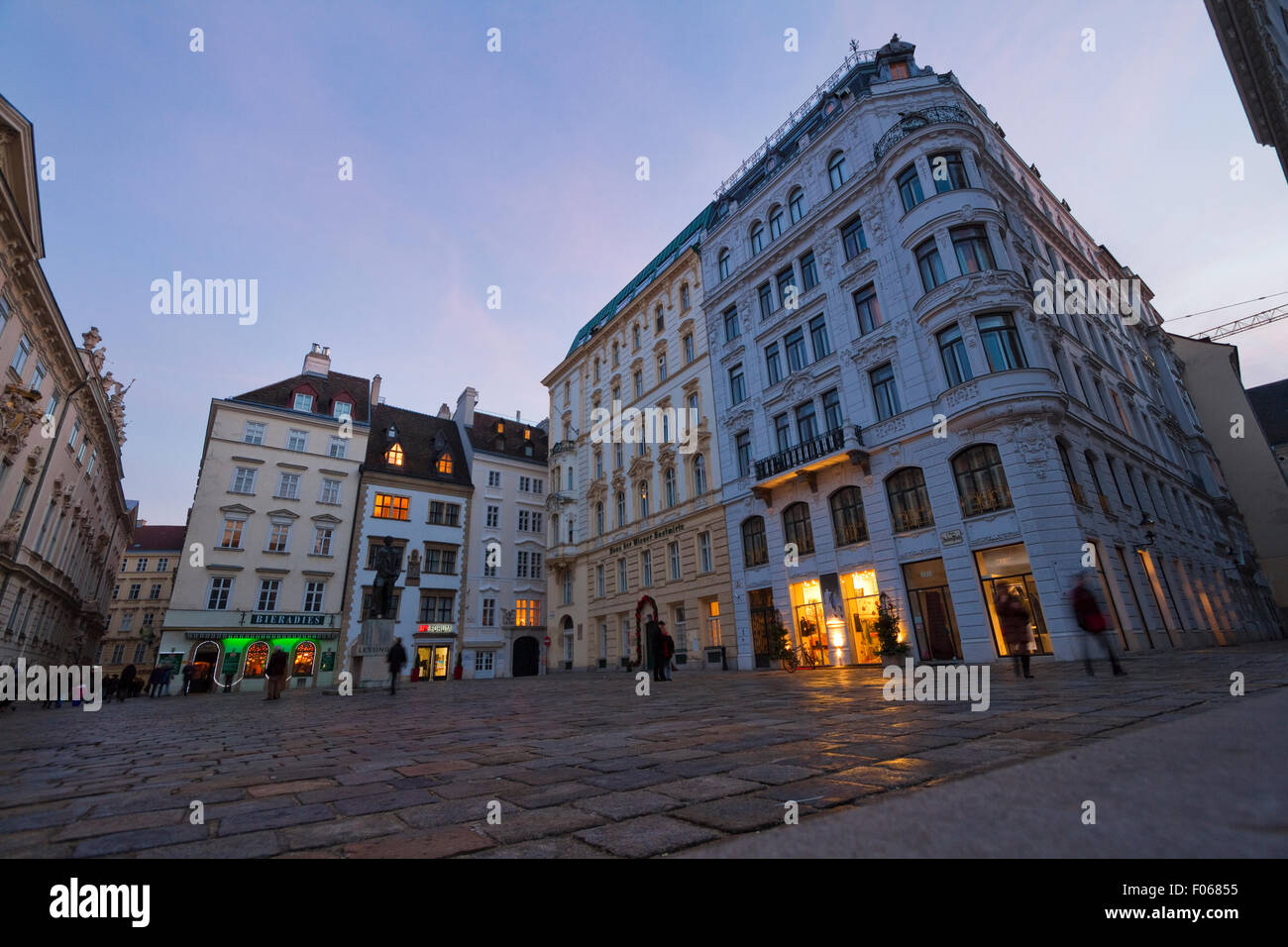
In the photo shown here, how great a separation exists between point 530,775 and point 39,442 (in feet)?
101

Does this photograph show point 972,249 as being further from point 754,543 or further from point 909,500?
point 754,543

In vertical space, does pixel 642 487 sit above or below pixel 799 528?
above

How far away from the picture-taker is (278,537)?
103ft

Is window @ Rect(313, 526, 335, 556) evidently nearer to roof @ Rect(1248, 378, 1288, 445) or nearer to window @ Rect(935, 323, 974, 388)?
window @ Rect(935, 323, 974, 388)

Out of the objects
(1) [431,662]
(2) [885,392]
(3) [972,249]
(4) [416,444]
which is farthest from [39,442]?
(3) [972,249]

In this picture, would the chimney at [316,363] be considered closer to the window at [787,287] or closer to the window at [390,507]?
the window at [390,507]

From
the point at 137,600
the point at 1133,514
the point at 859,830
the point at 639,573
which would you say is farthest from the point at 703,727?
the point at 137,600

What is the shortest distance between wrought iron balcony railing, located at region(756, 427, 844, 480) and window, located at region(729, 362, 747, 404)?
403 centimetres

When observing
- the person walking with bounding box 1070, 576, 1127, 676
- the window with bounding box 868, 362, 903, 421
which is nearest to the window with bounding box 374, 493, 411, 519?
the window with bounding box 868, 362, 903, 421

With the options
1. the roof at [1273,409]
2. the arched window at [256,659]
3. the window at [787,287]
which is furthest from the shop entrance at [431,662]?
the roof at [1273,409]

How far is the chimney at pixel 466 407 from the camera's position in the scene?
41875 mm

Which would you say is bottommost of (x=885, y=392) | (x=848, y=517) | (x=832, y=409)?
(x=848, y=517)

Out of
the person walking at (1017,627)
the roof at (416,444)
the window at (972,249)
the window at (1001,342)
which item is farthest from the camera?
the roof at (416,444)

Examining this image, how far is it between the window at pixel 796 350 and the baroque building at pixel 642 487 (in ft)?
14.7
